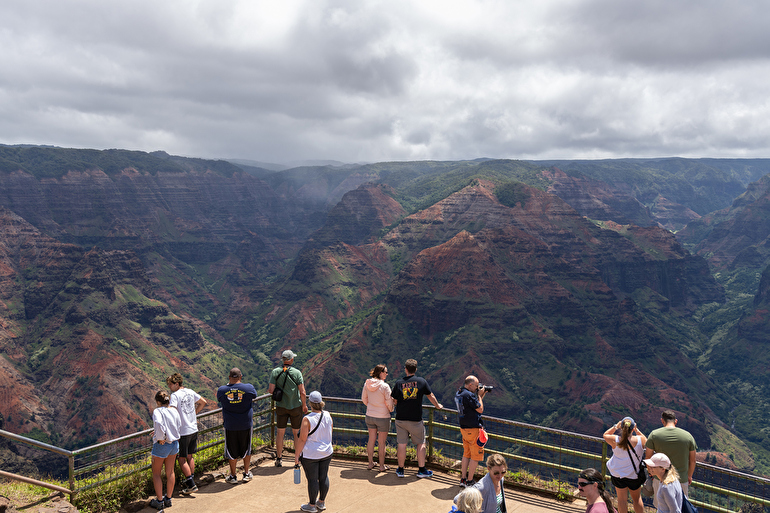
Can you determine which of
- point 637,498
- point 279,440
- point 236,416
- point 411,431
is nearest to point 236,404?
point 236,416

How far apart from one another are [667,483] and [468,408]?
17.9 feet

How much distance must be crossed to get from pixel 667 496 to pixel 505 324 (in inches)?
5352

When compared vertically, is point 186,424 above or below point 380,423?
above

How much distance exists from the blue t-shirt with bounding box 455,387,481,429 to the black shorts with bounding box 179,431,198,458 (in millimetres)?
6946

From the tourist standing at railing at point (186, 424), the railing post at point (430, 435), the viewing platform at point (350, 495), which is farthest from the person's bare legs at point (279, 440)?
the railing post at point (430, 435)

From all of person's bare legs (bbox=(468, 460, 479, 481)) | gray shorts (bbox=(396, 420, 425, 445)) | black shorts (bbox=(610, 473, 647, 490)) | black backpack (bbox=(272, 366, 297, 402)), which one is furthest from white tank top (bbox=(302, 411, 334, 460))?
black shorts (bbox=(610, 473, 647, 490))

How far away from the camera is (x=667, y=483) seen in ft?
32.5

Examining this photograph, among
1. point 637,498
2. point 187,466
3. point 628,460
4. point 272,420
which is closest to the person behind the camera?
point 628,460

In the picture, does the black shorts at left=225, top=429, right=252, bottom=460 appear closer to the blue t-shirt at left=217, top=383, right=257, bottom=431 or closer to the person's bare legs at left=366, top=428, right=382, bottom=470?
the blue t-shirt at left=217, top=383, right=257, bottom=431

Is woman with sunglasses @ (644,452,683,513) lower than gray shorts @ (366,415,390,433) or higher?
higher

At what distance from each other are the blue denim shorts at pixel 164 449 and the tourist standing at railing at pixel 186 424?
0.46m

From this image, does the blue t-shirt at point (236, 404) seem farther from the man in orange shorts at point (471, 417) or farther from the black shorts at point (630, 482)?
the black shorts at point (630, 482)

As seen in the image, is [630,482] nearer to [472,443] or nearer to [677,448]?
[677,448]

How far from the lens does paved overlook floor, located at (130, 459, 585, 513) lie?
45.3 feet
